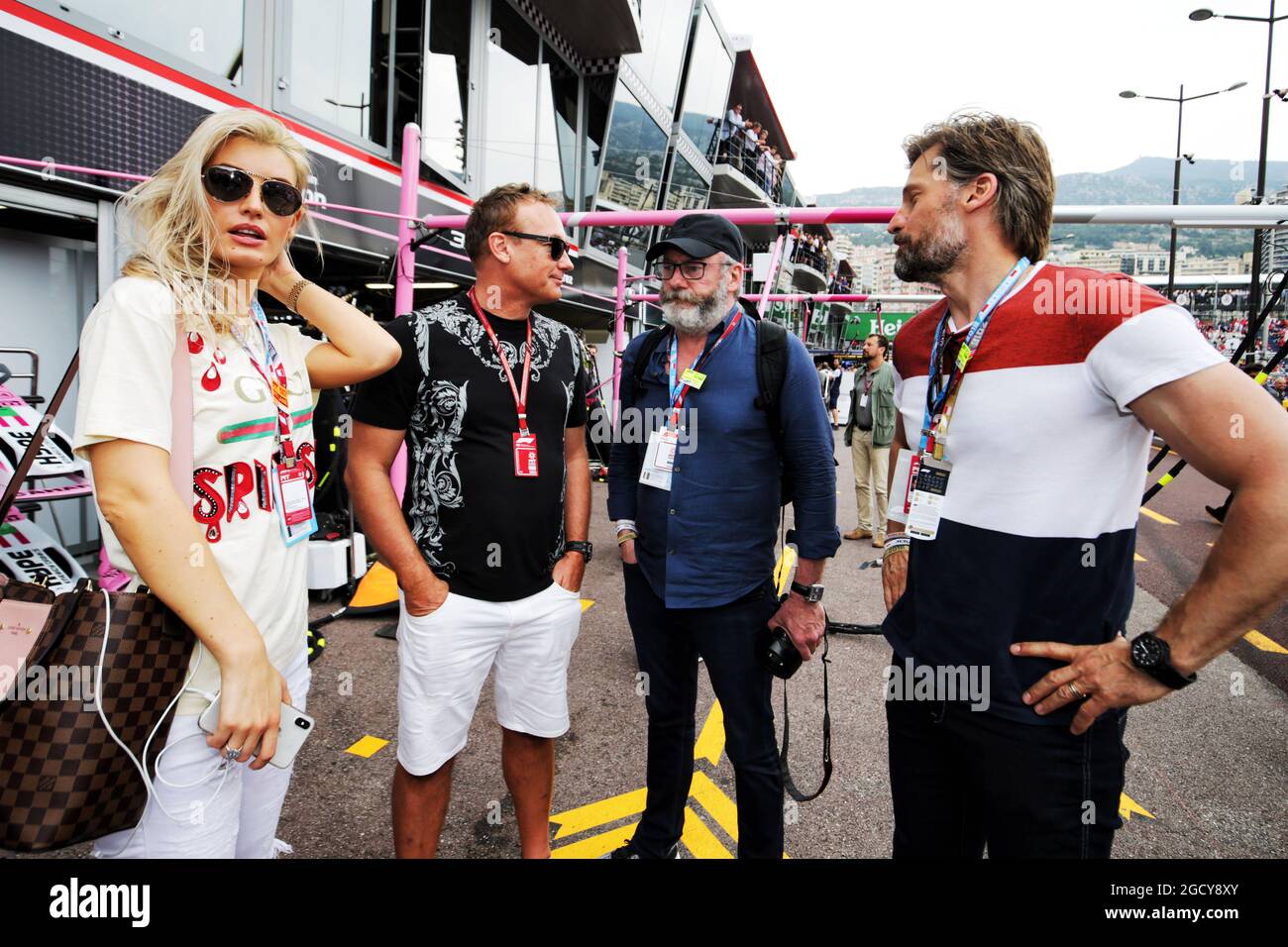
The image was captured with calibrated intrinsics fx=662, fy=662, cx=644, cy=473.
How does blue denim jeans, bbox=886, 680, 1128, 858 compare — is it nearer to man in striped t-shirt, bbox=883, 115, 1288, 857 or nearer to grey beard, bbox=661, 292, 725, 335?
man in striped t-shirt, bbox=883, 115, 1288, 857

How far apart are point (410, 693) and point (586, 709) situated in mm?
1773

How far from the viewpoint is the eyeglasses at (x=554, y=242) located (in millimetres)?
2238

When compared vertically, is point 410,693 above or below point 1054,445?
below

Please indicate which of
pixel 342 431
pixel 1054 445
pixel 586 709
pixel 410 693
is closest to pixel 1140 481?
pixel 1054 445

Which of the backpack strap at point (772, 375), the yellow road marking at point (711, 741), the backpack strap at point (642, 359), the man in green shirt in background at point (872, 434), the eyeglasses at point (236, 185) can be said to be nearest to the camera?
the eyeglasses at point (236, 185)

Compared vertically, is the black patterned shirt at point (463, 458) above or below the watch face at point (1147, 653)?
above

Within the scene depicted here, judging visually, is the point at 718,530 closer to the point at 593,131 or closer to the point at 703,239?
the point at 703,239

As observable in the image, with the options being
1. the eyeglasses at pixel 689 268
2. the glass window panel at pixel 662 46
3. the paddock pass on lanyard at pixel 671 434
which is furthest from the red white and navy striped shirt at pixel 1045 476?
the glass window panel at pixel 662 46

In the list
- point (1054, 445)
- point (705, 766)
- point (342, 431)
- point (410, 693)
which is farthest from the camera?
point (342, 431)

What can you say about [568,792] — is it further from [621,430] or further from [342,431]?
[342,431]

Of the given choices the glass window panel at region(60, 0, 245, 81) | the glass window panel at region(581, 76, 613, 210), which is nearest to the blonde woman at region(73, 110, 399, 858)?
the glass window panel at region(60, 0, 245, 81)

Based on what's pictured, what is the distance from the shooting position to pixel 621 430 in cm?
276

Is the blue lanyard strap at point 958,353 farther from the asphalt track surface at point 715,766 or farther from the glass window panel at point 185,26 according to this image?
the glass window panel at point 185,26
